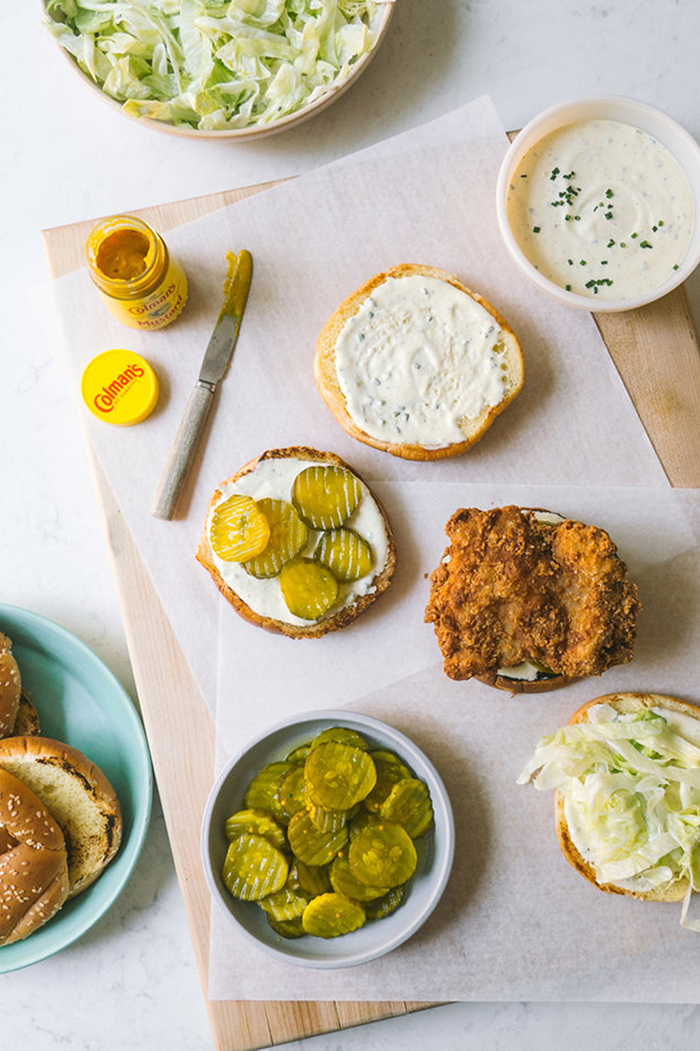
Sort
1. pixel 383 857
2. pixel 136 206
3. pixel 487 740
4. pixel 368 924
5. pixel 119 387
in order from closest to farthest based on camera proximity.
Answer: pixel 383 857 < pixel 368 924 < pixel 487 740 < pixel 119 387 < pixel 136 206

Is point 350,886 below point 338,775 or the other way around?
below

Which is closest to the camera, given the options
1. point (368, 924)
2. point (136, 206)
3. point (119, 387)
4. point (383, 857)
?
point (383, 857)

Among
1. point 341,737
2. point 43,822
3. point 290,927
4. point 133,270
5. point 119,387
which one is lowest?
point 290,927

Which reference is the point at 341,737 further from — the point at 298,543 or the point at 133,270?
the point at 133,270

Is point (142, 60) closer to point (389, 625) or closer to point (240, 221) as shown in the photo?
point (240, 221)

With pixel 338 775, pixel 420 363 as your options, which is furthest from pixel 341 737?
pixel 420 363

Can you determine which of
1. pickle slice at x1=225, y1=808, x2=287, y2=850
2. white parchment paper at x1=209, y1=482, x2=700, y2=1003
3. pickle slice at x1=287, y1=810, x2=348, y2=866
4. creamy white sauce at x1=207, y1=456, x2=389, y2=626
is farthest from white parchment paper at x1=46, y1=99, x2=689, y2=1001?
pickle slice at x1=287, y1=810, x2=348, y2=866
